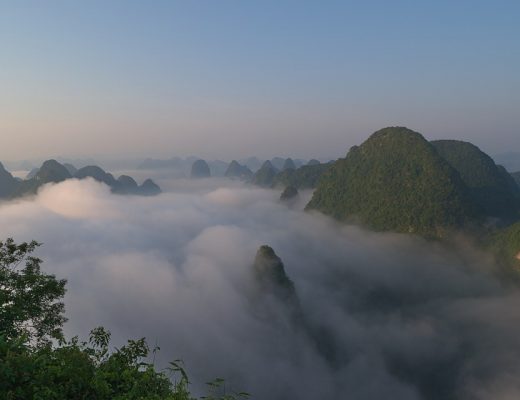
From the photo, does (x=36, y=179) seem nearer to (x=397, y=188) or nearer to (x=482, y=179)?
(x=397, y=188)

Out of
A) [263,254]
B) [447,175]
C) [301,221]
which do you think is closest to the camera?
[263,254]

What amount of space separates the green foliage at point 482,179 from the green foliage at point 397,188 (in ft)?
47.6

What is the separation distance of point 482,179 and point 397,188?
3883 cm

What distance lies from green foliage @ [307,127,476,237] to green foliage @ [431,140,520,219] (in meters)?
14.5

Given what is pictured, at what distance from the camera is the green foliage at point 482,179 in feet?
284

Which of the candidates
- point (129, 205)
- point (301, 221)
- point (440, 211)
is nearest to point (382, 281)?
point (440, 211)

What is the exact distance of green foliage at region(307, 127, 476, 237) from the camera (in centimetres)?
6931

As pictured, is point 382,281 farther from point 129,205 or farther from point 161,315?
point 129,205

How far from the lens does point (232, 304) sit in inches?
2399

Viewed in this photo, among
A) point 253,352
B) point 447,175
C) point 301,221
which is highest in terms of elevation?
point 447,175

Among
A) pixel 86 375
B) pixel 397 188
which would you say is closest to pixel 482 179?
pixel 397 188

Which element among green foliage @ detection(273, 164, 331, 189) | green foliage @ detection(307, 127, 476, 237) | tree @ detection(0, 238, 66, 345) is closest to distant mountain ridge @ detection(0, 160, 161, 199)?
green foliage @ detection(273, 164, 331, 189)

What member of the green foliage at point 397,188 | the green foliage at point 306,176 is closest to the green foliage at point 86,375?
the green foliage at point 397,188

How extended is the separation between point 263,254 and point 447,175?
41303 mm
